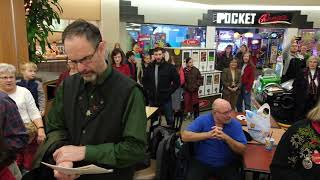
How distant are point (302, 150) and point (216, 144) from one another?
3.83 feet

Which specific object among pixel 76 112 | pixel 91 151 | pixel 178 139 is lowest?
pixel 178 139

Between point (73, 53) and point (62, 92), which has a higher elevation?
point (73, 53)

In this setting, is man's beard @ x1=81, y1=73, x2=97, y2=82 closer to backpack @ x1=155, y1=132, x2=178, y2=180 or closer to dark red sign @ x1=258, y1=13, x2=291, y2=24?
backpack @ x1=155, y1=132, x2=178, y2=180

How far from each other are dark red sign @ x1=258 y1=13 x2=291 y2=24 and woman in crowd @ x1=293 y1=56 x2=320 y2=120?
19.3 feet

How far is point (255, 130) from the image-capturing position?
11.5ft

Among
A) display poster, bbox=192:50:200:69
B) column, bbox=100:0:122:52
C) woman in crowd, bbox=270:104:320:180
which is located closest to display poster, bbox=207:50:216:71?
display poster, bbox=192:50:200:69

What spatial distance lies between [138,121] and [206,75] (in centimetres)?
690

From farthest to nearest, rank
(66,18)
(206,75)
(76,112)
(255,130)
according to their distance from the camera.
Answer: (206,75)
(66,18)
(255,130)
(76,112)

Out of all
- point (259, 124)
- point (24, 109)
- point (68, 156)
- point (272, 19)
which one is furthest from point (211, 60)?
point (68, 156)

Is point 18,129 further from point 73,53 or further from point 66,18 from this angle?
point 66,18

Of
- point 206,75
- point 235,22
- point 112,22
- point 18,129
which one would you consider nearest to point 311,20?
point 235,22

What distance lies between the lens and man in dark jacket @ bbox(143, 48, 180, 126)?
576 centimetres

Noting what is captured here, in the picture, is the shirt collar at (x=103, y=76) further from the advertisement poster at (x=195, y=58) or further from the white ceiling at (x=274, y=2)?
the white ceiling at (x=274, y=2)

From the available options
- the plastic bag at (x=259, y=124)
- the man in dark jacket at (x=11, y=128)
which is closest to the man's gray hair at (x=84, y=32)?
the man in dark jacket at (x=11, y=128)
